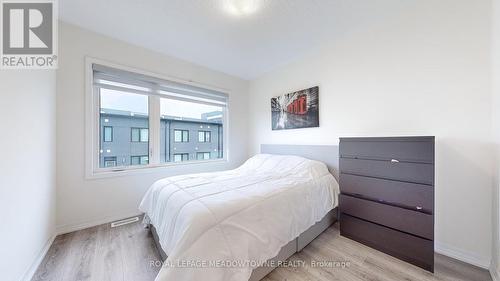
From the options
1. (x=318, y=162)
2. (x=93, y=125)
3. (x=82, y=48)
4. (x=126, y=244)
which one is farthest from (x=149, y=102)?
(x=318, y=162)

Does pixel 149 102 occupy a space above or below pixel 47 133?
above

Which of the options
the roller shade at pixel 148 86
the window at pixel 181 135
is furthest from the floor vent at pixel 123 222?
the roller shade at pixel 148 86

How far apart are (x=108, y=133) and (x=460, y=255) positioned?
406 cm

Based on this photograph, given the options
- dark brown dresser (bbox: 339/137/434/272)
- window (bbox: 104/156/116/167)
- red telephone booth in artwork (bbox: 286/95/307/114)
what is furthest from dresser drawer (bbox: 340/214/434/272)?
window (bbox: 104/156/116/167)

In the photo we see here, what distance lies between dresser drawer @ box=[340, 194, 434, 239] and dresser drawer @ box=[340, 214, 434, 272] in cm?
5

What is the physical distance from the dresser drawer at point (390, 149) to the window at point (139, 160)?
2.69 m

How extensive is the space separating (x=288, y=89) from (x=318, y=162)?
1.39 metres

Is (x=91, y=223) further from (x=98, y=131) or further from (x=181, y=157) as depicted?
(x=181, y=157)

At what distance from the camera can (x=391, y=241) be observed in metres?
1.64

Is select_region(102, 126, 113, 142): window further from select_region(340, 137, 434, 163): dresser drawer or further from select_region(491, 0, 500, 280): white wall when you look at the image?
select_region(491, 0, 500, 280): white wall

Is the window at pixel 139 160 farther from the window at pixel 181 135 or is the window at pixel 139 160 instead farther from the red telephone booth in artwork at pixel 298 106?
the red telephone booth in artwork at pixel 298 106

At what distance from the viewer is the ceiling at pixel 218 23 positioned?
1.80 metres

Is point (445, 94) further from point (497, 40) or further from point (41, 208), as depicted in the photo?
point (41, 208)

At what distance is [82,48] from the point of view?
2.16m
